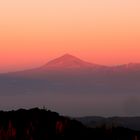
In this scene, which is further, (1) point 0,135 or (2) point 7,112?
(2) point 7,112

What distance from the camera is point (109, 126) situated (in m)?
65.4

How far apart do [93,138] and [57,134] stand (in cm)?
287

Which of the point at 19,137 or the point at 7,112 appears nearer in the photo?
the point at 19,137

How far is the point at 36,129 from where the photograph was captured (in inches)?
2469

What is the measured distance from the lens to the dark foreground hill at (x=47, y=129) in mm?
61906

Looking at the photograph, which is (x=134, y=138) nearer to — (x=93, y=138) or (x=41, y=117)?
(x=93, y=138)

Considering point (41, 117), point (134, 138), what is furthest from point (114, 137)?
point (41, 117)

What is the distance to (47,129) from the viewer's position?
208 feet

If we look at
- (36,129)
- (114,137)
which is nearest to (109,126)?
(114,137)

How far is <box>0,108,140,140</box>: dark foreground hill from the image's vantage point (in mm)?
61906

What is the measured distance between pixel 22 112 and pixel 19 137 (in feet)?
14.1

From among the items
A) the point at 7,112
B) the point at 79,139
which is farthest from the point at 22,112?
the point at 79,139

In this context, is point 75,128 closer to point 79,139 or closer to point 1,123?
point 79,139

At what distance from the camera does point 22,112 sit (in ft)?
215
